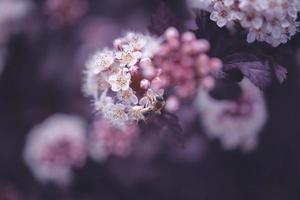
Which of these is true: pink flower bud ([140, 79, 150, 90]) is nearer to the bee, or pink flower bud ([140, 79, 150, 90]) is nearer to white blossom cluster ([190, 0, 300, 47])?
the bee

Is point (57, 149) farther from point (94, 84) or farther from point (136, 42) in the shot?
point (136, 42)

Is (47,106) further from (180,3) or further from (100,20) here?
(180,3)

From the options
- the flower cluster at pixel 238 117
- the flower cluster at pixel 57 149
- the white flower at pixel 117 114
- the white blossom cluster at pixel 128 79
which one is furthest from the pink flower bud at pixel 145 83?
the flower cluster at pixel 57 149

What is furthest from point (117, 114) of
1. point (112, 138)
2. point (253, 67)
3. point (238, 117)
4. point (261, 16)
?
point (238, 117)

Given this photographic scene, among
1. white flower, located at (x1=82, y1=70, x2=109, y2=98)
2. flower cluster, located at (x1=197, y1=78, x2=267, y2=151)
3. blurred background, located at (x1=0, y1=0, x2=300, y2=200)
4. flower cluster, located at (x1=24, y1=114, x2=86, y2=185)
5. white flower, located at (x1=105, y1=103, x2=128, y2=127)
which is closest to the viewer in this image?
white flower, located at (x1=105, y1=103, x2=128, y2=127)

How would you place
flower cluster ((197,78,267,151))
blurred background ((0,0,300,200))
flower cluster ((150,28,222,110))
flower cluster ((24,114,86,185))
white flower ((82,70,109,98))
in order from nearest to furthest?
flower cluster ((150,28,222,110))
white flower ((82,70,109,98))
flower cluster ((197,78,267,151))
blurred background ((0,0,300,200))
flower cluster ((24,114,86,185))

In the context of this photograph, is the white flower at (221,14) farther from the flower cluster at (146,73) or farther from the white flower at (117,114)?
the white flower at (117,114)

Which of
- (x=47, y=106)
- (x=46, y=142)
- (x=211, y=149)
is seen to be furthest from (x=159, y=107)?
(x=47, y=106)

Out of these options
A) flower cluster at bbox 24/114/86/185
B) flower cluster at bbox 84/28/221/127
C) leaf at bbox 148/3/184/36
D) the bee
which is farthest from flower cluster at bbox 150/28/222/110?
flower cluster at bbox 24/114/86/185
